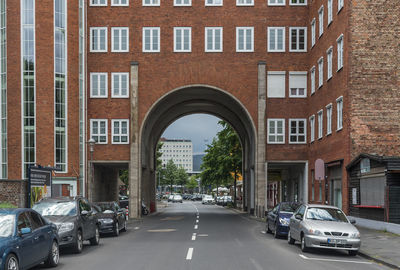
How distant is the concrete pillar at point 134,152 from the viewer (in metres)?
39.8

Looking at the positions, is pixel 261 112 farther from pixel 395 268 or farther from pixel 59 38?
pixel 395 268

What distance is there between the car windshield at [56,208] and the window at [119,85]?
2371cm

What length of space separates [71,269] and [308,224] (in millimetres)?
7204

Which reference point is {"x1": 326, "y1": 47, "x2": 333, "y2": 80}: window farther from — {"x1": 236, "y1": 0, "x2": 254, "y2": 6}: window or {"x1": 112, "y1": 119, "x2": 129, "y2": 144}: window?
{"x1": 112, "y1": 119, "x2": 129, "y2": 144}: window

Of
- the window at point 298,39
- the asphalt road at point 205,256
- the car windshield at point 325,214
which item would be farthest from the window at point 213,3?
the car windshield at point 325,214

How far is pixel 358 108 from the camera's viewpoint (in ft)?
92.0

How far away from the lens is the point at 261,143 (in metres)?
39.7

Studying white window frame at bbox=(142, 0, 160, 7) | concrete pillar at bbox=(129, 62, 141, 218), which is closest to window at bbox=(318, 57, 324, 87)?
white window frame at bbox=(142, 0, 160, 7)

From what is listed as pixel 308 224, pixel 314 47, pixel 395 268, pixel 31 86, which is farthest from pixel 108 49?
pixel 395 268

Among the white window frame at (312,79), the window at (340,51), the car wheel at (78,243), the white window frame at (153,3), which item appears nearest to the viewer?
the car wheel at (78,243)

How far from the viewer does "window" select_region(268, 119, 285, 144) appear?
4003cm

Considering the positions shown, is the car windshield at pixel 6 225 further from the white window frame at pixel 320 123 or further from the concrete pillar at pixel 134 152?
the concrete pillar at pixel 134 152

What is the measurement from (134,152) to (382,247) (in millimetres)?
24859

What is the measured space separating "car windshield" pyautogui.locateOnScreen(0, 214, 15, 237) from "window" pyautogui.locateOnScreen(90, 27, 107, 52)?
99.1 ft
